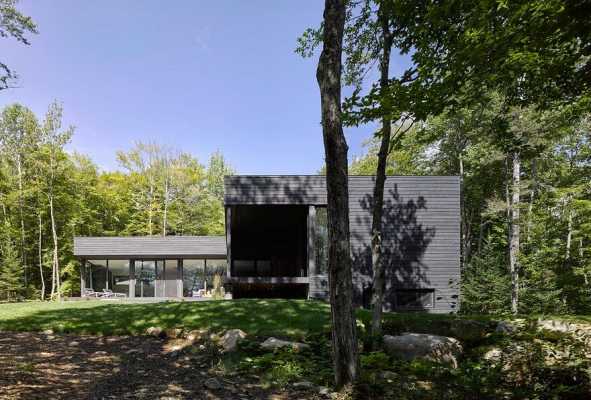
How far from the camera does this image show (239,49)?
15.3 m

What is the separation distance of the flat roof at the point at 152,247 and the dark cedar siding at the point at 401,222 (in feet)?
32.4

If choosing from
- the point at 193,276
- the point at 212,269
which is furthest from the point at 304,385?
the point at 193,276

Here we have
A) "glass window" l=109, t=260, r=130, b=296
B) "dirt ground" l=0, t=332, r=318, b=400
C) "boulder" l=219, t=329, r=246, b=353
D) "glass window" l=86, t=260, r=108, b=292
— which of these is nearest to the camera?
"dirt ground" l=0, t=332, r=318, b=400

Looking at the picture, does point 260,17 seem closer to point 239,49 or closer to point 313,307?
point 239,49

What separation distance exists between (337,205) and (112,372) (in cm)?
380

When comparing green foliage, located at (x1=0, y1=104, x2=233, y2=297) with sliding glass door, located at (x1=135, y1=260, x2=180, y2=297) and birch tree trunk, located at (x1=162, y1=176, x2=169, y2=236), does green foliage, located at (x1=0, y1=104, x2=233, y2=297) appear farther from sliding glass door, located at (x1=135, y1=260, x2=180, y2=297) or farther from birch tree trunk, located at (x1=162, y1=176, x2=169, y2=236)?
sliding glass door, located at (x1=135, y1=260, x2=180, y2=297)

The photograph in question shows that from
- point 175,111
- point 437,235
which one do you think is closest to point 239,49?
point 437,235

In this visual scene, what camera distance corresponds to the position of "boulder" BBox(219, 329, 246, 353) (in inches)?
254

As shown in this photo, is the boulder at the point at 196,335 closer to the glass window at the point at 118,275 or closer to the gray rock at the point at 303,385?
the gray rock at the point at 303,385

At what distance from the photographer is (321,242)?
1273cm

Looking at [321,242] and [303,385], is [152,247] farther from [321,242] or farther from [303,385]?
[303,385]

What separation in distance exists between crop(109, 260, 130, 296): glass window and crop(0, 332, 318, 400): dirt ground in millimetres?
16019

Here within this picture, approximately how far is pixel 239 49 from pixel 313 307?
1076 cm

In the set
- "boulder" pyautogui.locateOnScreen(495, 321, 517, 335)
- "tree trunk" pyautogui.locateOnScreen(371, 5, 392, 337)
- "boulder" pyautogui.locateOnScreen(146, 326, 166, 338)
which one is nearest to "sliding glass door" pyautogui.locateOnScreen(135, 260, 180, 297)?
"boulder" pyautogui.locateOnScreen(146, 326, 166, 338)
